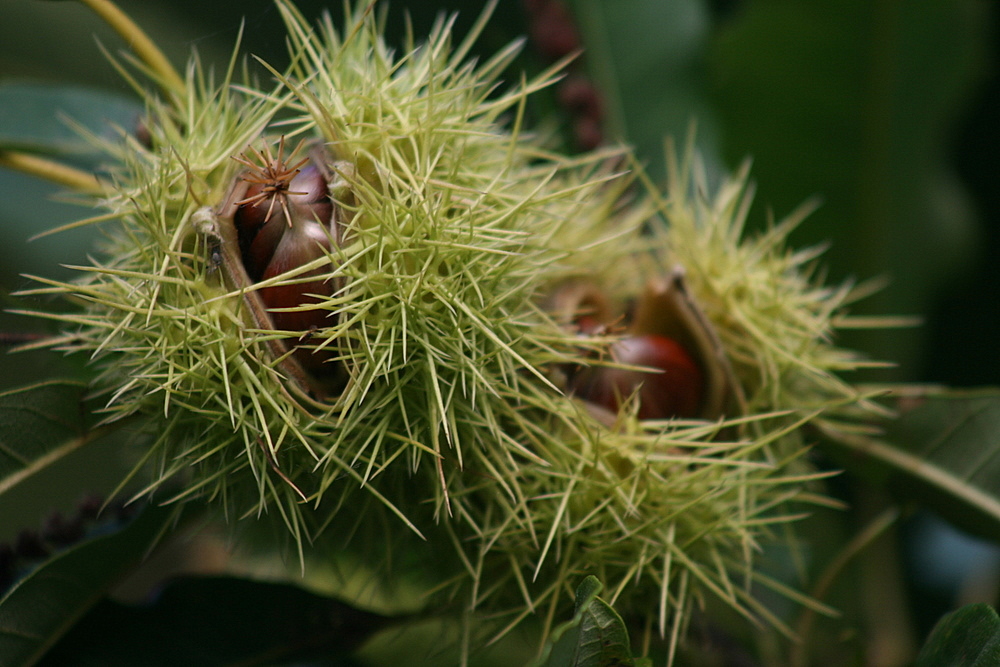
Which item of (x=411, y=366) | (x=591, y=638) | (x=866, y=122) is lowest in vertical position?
(x=591, y=638)

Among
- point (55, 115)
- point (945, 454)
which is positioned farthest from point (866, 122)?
point (55, 115)

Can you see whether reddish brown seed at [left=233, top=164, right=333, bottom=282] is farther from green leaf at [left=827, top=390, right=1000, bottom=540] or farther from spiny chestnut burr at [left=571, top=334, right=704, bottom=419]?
green leaf at [left=827, top=390, right=1000, bottom=540]

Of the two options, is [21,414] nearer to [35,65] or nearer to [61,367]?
[61,367]

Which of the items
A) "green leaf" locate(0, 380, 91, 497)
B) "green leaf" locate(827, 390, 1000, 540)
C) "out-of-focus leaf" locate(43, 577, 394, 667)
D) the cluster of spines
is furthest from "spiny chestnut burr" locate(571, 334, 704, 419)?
"green leaf" locate(0, 380, 91, 497)

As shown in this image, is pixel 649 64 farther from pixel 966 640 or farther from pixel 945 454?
pixel 966 640

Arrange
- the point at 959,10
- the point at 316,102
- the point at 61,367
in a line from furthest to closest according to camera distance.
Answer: the point at 959,10
the point at 61,367
the point at 316,102

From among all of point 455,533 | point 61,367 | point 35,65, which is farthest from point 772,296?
point 35,65
